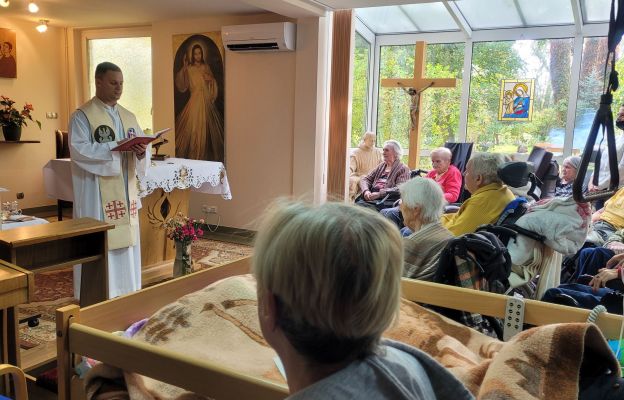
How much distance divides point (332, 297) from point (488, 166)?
2.40 metres

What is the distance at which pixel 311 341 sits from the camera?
2.48 feet

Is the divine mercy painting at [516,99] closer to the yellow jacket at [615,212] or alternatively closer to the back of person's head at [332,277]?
the yellow jacket at [615,212]

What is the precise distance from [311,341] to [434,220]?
1750 mm

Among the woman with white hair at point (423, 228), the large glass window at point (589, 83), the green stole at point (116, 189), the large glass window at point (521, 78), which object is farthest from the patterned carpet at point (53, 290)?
the large glass window at point (589, 83)

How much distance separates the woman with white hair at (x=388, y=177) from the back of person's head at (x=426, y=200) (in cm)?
252

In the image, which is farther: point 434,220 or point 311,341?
point 434,220

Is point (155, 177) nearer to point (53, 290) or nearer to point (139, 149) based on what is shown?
point (139, 149)

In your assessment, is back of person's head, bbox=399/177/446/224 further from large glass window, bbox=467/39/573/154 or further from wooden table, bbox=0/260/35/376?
large glass window, bbox=467/39/573/154

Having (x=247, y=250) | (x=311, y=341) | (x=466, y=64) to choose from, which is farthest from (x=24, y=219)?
(x=466, y=64)

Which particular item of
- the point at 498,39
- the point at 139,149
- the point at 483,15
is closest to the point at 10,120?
the point at 139,149

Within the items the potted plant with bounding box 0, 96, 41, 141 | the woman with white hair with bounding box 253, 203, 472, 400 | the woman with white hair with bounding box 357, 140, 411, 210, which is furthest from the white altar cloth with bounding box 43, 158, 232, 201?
the woman with white hair with bounding box 253, 203, 472, 400

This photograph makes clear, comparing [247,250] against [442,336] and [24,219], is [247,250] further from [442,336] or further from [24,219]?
[442,336]

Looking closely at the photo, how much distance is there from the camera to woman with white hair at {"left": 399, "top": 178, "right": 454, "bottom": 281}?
224cm

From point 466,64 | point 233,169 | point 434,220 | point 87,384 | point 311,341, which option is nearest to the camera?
point 311,341
